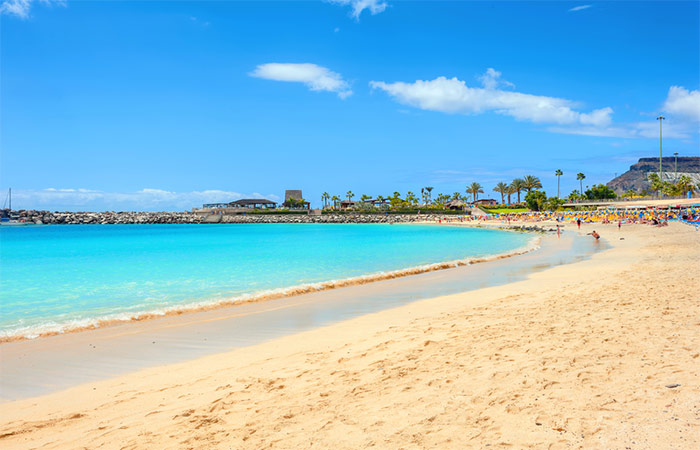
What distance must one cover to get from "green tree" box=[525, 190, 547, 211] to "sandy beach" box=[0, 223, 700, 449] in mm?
92750

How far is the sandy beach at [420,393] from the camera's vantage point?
11.5ft

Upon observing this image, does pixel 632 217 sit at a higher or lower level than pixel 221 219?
lower

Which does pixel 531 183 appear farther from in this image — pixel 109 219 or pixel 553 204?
pixel 109 219

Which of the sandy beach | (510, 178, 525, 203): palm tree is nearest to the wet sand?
the sandy beach

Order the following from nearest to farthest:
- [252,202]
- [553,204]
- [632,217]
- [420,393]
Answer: [420,393]
[632,217]
[553,204]
[252,202]

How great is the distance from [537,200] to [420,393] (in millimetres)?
98564

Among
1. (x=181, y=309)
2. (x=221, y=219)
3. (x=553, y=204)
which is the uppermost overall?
(x=553, y=204)

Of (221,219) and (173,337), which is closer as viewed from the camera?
(173,337)

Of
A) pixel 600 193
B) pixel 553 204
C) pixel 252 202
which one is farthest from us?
pixel 252 202

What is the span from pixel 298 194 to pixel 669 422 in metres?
133

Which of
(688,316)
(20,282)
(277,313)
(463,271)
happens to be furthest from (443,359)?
(20,282)

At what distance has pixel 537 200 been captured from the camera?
93875 mm

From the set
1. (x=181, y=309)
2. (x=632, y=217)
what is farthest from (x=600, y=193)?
(x=181, y=309)

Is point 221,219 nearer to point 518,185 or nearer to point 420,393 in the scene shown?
point 518,185
